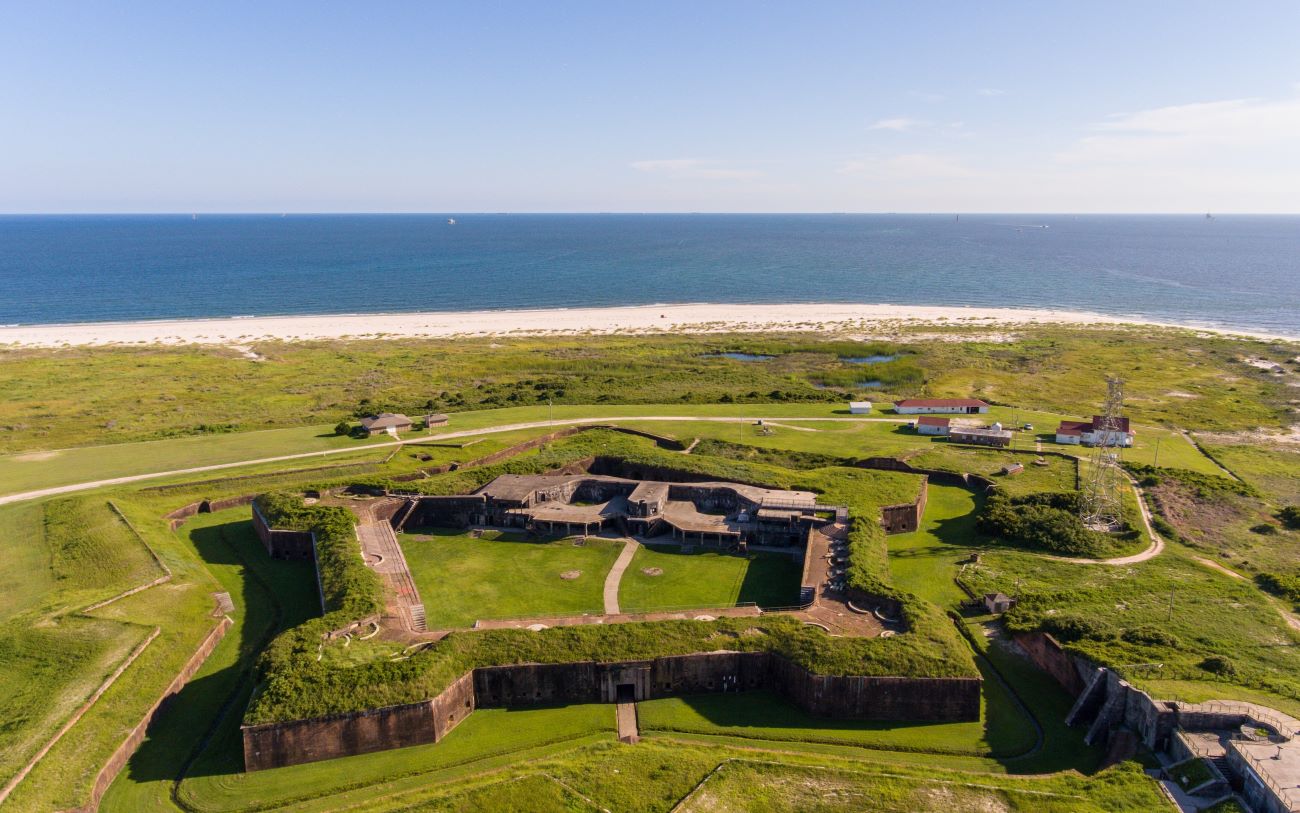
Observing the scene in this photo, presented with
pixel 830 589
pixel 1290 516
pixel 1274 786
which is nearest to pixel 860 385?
pixel 1290 516

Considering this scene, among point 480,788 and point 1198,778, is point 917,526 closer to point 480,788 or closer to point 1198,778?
point 1198,778

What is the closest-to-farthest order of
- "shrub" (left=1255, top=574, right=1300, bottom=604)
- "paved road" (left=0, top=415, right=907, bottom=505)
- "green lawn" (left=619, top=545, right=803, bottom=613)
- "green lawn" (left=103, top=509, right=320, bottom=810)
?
"green lawn" (left=103, top=509, right=320, bottom=810) < "shrub" (left=1255, top=574, right=1300, bottom=604) < "green lawn" (left=619, top=545, right=803, bottom=613) < "paved road" (left=0, top=415, right=907, bottom=505)

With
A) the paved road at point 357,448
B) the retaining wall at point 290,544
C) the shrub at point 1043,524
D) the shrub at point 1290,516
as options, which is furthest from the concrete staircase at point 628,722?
the shrub at point 1290,516

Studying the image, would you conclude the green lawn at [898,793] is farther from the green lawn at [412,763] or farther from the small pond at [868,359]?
the small pond at [868,359]

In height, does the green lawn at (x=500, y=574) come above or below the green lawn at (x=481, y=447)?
below

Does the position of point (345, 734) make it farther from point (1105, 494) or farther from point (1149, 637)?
point (1105, 494)

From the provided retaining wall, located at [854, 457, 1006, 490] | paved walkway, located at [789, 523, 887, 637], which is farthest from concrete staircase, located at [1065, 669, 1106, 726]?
retaining wall, located at [854, 457, 1006, 490]

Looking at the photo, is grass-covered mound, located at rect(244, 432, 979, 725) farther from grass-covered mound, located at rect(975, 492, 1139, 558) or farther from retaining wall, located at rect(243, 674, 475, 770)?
grass-covered mound, located at rect(975, 492, 1139, 558)
